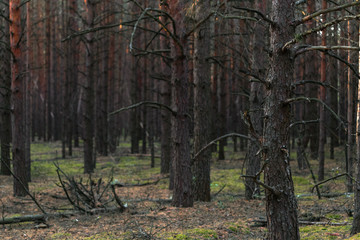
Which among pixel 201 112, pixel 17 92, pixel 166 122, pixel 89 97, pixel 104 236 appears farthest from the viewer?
pixel 89 97

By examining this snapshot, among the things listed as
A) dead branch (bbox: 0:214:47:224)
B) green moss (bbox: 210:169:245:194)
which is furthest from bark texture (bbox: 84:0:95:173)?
dead branch (bbox: 0:214:47:224)

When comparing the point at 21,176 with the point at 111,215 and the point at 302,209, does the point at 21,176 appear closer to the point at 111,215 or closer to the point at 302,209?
the point at 111,215

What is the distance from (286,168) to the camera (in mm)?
4309

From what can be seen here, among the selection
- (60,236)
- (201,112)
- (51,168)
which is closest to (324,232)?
(201,112)

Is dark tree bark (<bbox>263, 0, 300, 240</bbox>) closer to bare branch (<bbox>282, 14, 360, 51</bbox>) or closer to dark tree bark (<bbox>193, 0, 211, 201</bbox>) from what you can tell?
bare branch (<bbox>282, 14, 360, 51</bbox>)

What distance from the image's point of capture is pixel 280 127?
4316 millimetres

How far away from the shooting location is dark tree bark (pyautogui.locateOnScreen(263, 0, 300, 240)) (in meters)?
4.30

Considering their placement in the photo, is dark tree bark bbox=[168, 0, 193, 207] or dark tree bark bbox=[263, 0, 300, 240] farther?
dark tree bark bbox=[168, 0, 193, 207]

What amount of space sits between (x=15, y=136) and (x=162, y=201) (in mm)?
4593

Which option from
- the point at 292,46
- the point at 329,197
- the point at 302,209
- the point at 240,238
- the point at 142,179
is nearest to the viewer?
the point at 292,46

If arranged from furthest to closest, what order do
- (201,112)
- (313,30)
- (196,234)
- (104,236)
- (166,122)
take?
(166,122)
(201,112)
(104,236)
(196,234)
(313,30)

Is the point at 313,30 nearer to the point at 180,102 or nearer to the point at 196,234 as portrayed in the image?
the point at 196,234

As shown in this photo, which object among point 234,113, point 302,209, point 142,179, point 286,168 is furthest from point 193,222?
point 234,113

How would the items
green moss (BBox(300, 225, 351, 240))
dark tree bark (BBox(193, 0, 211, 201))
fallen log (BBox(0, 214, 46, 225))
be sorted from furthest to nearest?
dark tree bark (BBox(193, 0, 211, 201)) < fallen log (BBox(0, 214, 46, 225)) < green moss (BBox(300, 225, 351, 240))
